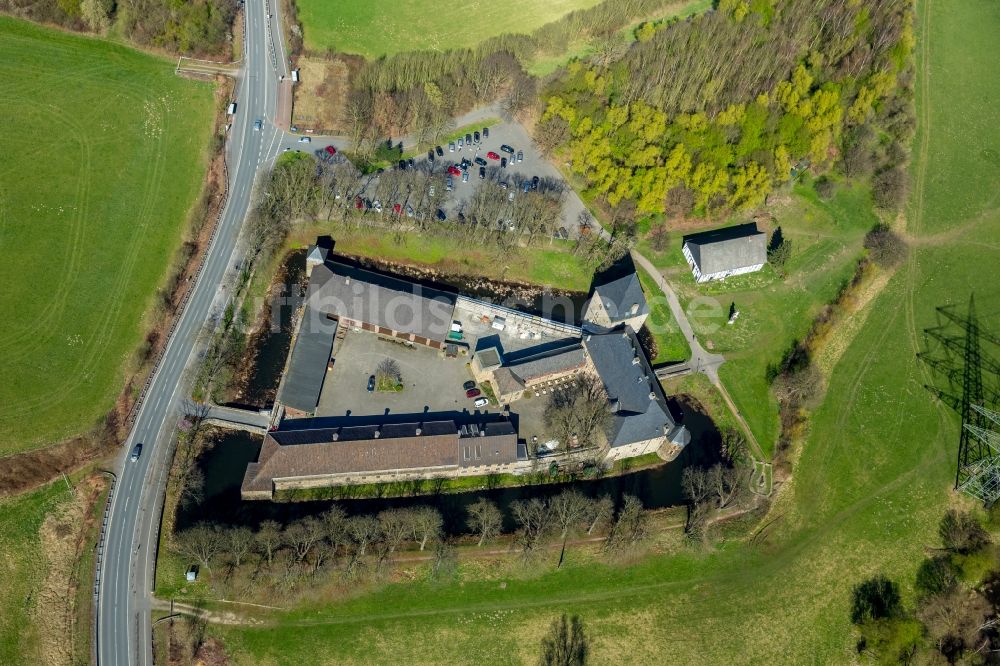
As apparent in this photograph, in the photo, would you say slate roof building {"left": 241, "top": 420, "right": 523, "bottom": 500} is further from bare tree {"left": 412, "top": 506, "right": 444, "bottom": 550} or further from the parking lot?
bare tree {"left": 412, "top": 506, "right": 444, "bottom": 550}

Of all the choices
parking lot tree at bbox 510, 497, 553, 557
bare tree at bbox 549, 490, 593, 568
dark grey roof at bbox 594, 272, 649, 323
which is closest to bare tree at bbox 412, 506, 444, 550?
parking lot tree at bbox 510, 497, 553, 557

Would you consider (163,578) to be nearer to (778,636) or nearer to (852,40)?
(778,636)

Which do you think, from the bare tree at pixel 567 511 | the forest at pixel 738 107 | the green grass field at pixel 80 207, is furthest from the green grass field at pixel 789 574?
the green grass field at pixel 80 207

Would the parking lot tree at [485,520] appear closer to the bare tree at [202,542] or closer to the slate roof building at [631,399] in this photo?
the slate roof building at [631,399]

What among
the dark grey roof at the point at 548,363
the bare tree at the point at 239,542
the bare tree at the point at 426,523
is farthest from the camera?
the dark grey roof at the point at 548,363

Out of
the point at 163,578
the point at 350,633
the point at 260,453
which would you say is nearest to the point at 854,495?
the point at 350,633

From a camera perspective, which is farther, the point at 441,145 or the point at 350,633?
the point at 441,145
